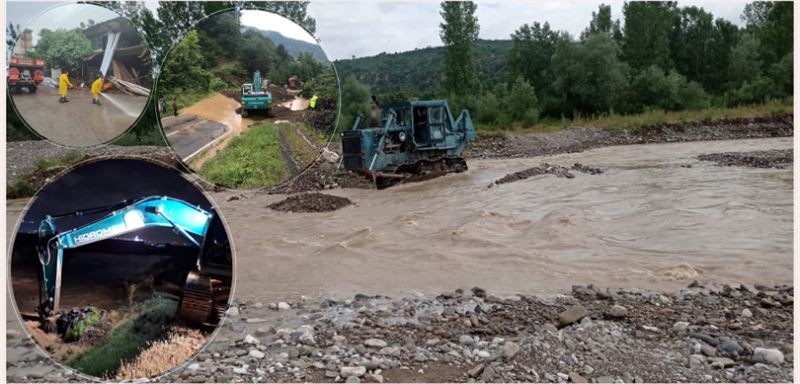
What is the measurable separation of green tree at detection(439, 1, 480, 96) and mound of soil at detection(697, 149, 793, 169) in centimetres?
1780

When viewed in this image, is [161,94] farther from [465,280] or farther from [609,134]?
[609,134]

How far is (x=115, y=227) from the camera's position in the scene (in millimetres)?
1692

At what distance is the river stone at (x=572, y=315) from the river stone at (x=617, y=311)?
0.62 feet

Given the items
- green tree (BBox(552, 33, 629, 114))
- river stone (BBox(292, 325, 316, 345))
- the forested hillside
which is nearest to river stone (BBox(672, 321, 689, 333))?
river stone (BBox(292, 325, 316, 345))

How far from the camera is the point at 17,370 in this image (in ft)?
13.1

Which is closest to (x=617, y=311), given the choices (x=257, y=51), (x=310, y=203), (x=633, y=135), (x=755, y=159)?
(x=257, y=51)

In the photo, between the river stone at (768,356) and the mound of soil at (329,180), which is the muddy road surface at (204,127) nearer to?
the river stone at (768,356)

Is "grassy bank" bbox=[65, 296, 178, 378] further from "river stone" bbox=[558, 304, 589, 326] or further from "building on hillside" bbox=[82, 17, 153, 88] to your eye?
"river stone" bbox=[558, 304, 589, 326]

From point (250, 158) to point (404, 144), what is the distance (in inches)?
600

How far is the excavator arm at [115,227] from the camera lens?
5.26ft

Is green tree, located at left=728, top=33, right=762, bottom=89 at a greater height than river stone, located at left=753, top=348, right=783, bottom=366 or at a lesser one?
greater

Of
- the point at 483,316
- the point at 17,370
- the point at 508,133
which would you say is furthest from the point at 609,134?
the point at 17,370

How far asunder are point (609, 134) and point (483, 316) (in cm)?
2863

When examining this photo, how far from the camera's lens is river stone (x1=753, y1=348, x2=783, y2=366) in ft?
14.6
